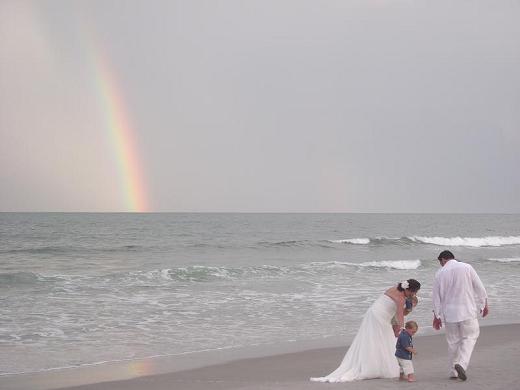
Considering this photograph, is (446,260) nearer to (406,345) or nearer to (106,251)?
(406,345)

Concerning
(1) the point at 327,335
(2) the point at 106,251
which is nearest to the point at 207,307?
(1) the point at 327,335

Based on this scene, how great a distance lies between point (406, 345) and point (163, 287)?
46.4 ft

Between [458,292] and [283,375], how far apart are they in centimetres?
243

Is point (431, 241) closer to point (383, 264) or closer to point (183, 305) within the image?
point (383, 264)

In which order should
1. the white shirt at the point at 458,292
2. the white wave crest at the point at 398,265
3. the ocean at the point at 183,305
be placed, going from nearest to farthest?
1. the white shirt at the point at 458,292
2. the ocean at the point at 183,305
3. the white wave crest at the point at 398,265

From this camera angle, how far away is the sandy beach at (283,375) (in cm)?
756

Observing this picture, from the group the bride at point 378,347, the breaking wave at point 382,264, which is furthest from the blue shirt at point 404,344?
the breaking wave at point 382,264

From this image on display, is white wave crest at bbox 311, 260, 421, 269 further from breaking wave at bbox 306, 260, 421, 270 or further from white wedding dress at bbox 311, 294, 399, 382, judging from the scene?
white wedding dress at bbox 311, 294, 399, 382

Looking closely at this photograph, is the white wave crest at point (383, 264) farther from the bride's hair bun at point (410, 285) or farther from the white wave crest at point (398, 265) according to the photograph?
the bride's hair bun at point (410, 285)

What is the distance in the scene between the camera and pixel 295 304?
16.4 m

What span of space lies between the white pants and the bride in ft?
2.02

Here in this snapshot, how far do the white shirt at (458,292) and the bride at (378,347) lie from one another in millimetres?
389

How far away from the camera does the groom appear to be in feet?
25.1

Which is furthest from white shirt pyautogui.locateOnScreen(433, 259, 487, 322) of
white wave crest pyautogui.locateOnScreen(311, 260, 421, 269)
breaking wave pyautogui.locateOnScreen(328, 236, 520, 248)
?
breaking wave pyautogui.locateOnScreen(328, 236, 520, 248)
